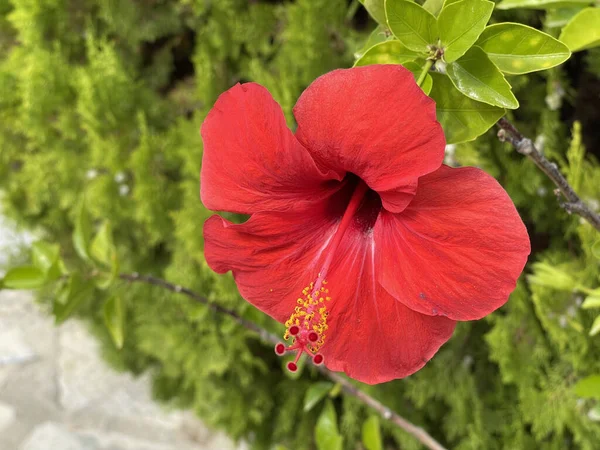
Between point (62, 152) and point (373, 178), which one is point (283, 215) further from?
point (62, 152)

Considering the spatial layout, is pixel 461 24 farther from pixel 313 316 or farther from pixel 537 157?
pixel 313 316

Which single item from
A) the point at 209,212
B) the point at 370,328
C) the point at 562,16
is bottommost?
the point at 209,212

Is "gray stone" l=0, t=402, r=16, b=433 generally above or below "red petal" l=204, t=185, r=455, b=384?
→ below

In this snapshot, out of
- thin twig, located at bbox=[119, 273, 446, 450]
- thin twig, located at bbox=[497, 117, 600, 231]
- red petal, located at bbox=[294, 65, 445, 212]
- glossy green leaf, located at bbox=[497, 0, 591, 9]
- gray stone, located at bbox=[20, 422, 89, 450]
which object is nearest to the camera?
red petal, located at bbox=[294, 65, 445, 212]

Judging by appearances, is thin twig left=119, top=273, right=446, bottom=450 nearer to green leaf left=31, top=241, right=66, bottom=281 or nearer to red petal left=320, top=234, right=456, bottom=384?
green leaf left=31, top=241, right=66, bottom=281

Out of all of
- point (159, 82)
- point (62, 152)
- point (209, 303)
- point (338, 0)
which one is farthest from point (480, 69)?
point (62, 152)

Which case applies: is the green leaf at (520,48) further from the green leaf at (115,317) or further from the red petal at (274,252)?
the green leaf at (115,317)

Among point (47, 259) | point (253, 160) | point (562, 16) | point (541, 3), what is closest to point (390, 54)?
point (253, 160)

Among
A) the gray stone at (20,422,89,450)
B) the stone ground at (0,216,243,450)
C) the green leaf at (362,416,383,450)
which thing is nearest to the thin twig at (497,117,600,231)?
the green leaf at (362,416,383,450)
